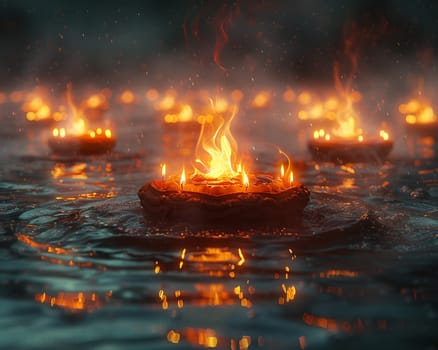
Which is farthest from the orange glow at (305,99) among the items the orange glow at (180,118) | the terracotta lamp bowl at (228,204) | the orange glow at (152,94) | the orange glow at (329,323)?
the orange glow at (329,323)

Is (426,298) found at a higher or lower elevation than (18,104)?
lower

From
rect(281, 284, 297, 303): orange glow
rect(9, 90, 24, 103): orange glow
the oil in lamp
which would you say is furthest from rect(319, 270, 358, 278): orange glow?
rect(9, 90, 24, 103): orange glow

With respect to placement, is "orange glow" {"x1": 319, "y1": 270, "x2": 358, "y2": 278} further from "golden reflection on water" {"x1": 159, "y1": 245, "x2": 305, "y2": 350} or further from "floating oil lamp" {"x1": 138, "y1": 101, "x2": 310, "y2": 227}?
"floating oil lamp" {"x1": 138, "y1": 101, "x2": 310, "y2": 227}

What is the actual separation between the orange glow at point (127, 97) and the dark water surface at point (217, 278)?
2177 inches

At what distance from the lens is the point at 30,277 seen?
20.3ft

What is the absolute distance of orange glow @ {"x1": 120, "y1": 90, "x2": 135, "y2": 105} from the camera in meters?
65.3

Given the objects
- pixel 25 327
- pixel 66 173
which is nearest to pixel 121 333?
pixel 25 327

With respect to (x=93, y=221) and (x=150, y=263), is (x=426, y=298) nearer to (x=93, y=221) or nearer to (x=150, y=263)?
(x=150, y=263)

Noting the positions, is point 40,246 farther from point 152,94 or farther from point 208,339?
point 152,94

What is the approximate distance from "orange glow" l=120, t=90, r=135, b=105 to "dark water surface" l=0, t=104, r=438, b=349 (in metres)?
55.3

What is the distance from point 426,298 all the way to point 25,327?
3172 mm

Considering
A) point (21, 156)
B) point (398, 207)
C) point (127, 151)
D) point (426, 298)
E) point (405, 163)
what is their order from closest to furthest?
point (426, 298) < point (398, 207) < point (405, 163) < point (21, 156) < point (127, 151)

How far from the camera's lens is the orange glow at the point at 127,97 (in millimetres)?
65306

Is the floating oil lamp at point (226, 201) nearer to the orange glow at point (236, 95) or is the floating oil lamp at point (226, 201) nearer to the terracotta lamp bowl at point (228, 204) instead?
the terracotta lamp bowl at point (228, 204)
